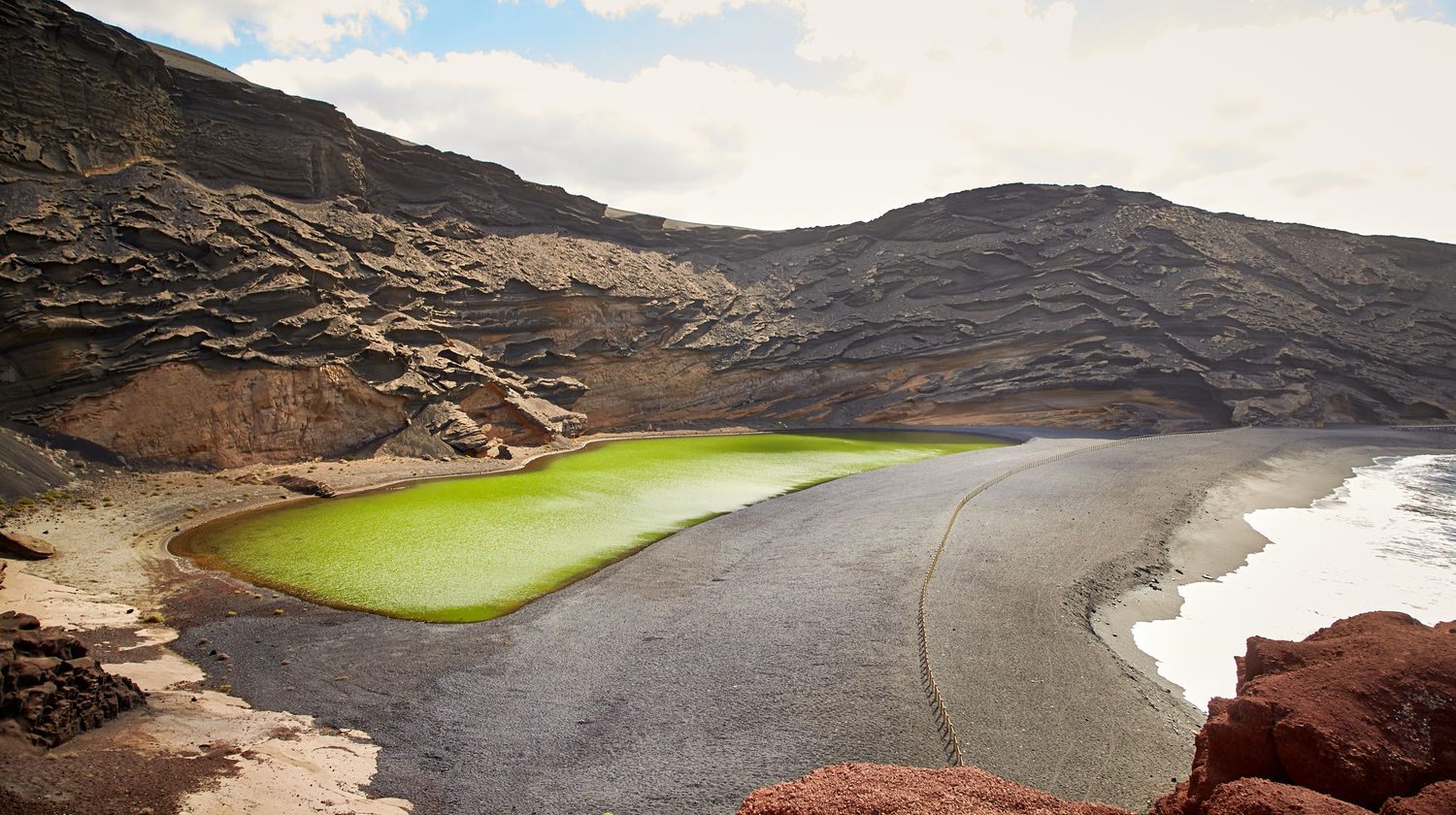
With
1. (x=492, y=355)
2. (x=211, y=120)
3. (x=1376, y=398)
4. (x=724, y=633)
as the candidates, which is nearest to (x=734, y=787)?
(x=724, y=633)

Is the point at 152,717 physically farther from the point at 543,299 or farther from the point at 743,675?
the point at 543,299

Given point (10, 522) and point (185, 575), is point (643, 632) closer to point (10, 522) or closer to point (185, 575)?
point (185, 575)

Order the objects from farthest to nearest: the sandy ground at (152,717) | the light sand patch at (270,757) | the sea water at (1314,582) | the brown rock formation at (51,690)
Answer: the sea water at (1314,582) → the brown rock formation at (51,690) → the light sand patch at (270,757) → the sandy ground at (152,717)

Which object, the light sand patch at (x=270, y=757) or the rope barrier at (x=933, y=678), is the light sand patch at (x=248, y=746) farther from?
the rope barrier at (x=933, y=678)

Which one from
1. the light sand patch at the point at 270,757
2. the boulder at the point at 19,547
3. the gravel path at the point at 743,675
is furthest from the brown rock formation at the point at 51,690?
the boulder at the point at 19,547

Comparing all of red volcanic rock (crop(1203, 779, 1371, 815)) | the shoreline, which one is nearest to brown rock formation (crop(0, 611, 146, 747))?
red volcanic rock (crop(1203, 779, 1371, 815))
